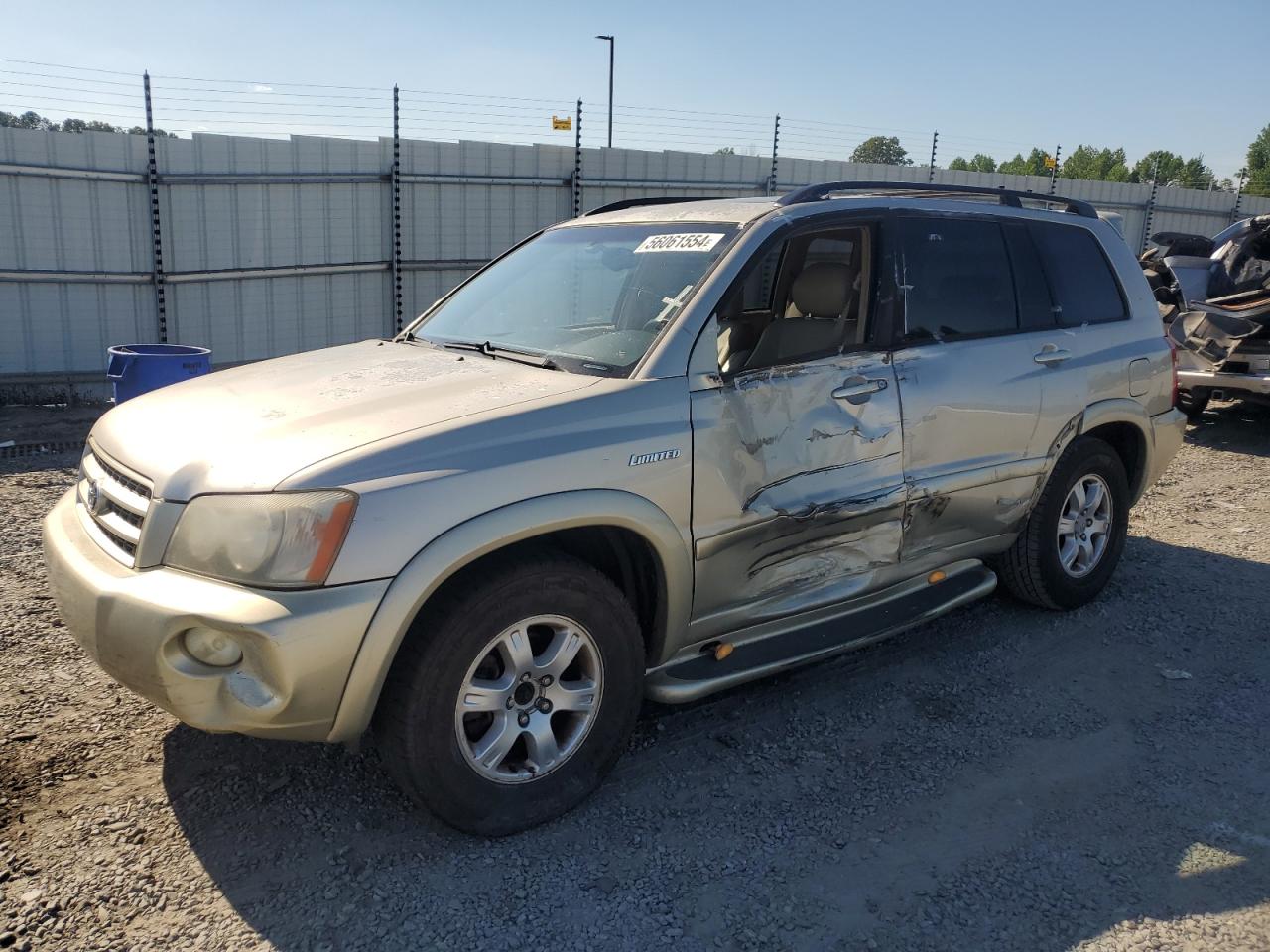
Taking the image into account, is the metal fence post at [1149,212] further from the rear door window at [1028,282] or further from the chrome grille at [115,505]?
the chrome grille at [115,505]

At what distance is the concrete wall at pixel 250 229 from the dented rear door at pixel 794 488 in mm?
7935

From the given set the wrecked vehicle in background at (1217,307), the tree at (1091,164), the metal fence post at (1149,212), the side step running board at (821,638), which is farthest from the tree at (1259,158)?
the side step running board at (821,638)

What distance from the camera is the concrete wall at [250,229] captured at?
8.97 metres

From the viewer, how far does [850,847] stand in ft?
10.0

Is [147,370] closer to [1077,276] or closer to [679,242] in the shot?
[679,242]

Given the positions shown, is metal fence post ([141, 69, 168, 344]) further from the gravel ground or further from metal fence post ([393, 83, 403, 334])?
the gravel ground

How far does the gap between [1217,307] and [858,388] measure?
24.2 ft

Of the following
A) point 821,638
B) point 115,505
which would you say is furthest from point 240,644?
point 821,638

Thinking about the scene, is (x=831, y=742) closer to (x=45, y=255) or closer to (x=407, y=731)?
(x=407, y=731)

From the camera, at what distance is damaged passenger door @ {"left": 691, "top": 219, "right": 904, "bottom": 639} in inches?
131

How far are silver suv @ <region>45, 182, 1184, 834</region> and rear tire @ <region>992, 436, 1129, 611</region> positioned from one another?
0.02 metres

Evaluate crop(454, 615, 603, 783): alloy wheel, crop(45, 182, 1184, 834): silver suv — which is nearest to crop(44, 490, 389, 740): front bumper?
crop(45, 182, 1184, 834): silver suv

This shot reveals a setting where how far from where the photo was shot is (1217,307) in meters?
9.32

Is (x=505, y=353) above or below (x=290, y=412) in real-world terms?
above
